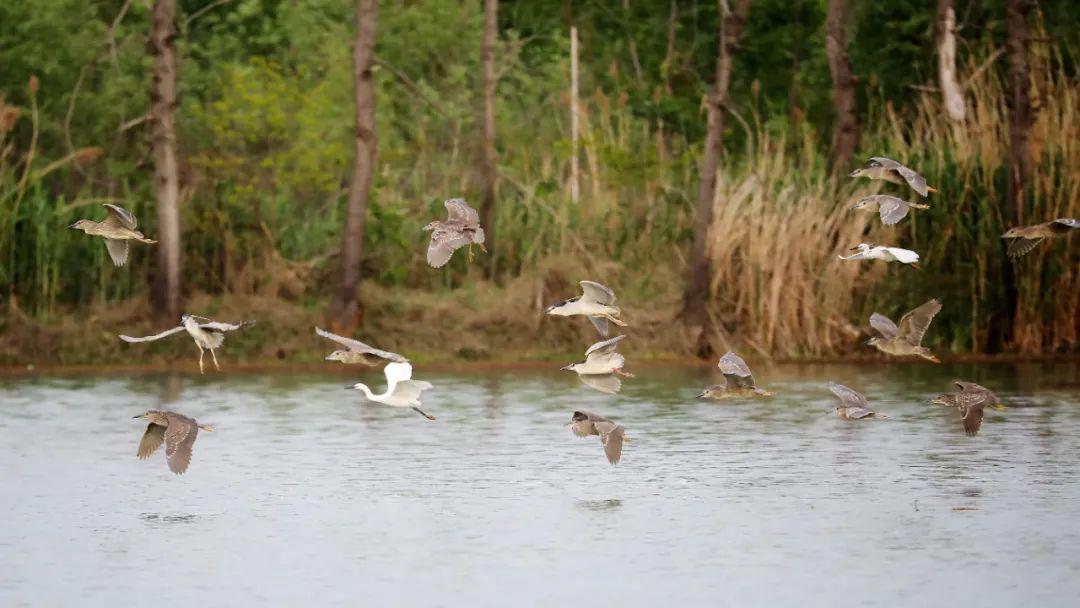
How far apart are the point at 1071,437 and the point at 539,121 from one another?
15.6 meters

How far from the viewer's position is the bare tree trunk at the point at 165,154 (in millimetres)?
25078

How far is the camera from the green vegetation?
2494 cm

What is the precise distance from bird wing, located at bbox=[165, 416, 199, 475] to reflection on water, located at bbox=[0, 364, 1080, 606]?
383mm

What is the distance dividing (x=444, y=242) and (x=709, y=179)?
10.8 m

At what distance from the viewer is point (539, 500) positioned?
14.3 metres

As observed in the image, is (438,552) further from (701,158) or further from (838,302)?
(701,158)

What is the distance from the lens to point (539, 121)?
32156 millimetres

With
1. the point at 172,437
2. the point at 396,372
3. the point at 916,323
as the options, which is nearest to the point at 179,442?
the point at 172,437

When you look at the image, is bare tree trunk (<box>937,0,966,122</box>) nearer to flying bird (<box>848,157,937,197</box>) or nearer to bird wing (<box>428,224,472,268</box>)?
flying bird (<box>848,157,937,197</box>)

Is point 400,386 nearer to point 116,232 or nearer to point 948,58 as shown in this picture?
point 116,232

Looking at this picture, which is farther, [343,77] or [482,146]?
[343,77]

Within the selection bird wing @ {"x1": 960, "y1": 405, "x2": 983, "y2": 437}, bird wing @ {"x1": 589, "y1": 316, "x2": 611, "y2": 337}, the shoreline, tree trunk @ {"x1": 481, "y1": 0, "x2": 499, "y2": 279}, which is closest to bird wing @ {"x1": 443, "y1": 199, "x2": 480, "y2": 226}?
bird wing @ {"x1": 589, "y1": 316, "x2": 611, "y2": 337}

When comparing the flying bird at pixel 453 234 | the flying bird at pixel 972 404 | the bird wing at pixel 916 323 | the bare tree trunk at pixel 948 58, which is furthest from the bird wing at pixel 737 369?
the bare tree trunk at pixel 948 58

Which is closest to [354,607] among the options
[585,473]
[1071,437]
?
[585,473]
